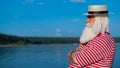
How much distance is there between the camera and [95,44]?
268cm

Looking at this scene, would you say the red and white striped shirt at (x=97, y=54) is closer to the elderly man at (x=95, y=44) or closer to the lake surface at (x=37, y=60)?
the elderly man at (x=95, y=44)

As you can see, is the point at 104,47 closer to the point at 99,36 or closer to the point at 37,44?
the point at 99,36

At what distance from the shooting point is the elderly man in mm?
2650

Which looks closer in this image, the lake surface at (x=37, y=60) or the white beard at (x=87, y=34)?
the white beard at (x=87, y=34)

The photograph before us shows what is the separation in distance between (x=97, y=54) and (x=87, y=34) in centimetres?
15

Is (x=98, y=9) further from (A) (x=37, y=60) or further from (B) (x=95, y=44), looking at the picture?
(A) (x=37, y=60)

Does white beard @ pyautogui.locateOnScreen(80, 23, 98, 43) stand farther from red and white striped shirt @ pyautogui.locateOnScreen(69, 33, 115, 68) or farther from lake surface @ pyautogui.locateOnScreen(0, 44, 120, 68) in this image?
lake surface @ pyautogui.locateOnScreen(0, 44, 120, 68)

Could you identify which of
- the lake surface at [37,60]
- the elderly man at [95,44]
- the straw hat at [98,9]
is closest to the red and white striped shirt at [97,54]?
the elderly man at [95,44]

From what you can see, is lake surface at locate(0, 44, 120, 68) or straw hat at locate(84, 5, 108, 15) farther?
lake surface at locate(0, 44, 120, 68)

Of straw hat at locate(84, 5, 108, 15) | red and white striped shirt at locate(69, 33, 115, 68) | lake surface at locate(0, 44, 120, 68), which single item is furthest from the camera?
lake surface at locate(0, 44, 120, 68)

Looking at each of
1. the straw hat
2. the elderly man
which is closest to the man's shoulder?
the elderly man

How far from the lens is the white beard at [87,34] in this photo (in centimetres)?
272

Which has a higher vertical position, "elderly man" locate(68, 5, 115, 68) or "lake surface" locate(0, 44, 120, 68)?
"elderly man" locate(68, 5, 115, 68)

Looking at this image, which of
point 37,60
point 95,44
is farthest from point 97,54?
point 37,60
